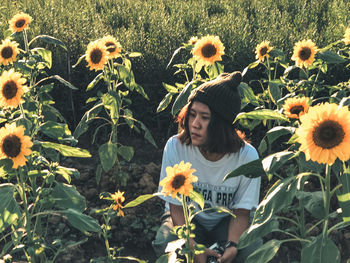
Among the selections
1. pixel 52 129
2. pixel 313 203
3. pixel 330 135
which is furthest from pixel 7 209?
pixel 330 135

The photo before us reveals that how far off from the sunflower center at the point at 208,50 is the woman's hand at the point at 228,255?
4.20 ft

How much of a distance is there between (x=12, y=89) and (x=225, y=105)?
3.58 feet

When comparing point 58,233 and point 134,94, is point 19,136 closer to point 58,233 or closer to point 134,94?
point 58,233

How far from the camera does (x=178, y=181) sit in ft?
6.98

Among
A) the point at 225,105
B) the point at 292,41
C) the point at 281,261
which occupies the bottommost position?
the point at 281,261

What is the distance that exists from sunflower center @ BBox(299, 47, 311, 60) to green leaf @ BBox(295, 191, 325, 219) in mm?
1528

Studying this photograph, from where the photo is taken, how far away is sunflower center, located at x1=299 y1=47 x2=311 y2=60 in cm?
347

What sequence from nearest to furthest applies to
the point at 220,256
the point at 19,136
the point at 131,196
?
the point at 19,136, the point at 220,256, the point at 131,196

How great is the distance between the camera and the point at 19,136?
2217 mm

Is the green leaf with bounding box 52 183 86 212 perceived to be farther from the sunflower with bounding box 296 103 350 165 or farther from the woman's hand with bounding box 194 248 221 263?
the sunflower with bounding box 296 103 350 165

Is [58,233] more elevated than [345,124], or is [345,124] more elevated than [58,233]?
[345,124]

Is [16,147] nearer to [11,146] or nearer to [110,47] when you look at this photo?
[11,146]

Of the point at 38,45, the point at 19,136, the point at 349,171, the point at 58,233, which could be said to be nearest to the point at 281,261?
the point at 58,233

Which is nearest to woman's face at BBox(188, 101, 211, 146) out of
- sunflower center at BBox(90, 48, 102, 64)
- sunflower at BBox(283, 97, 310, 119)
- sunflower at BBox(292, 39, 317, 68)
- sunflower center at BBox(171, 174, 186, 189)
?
sunflower at BBox(283, 97, 310, 119)
